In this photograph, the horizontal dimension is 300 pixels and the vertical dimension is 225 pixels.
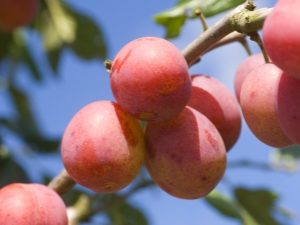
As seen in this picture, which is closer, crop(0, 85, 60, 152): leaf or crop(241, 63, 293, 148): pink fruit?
crop(241, 63, 293, 148): pink fruit

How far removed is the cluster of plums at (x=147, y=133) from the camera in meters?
0.83

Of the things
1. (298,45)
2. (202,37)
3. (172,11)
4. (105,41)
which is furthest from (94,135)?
(105,41)

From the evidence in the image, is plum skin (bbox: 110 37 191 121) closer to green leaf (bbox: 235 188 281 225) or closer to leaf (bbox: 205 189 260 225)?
leaf (bbox: 205 189 260 225)

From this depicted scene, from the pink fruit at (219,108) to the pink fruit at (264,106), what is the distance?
0.48 ft

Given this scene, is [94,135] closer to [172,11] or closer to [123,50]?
[123,50]

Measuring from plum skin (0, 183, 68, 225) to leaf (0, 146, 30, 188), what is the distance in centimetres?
87

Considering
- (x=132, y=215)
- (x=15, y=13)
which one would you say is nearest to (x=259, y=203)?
(x=132, y=215)

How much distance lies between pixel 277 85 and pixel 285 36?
13 centimetres

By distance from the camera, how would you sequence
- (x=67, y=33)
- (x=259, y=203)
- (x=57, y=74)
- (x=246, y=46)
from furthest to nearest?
(x=67, y=33) → (x=57, y=74) → (x=259, y=203) → (x=246, y=46)

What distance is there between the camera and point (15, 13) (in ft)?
7.64

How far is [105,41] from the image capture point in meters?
2.62

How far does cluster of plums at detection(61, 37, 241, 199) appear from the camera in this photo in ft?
2.71

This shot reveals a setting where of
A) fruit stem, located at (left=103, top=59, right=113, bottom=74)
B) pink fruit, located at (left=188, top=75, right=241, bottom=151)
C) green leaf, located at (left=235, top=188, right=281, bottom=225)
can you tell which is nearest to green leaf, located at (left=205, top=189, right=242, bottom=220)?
green leaf, located at (left=235, top=188, right=281, bottom=225)

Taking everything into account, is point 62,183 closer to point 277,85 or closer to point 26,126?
point 277,85
